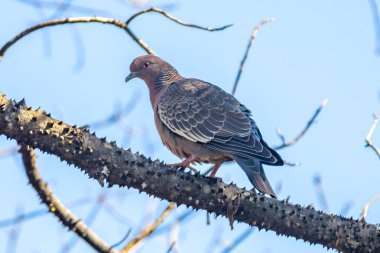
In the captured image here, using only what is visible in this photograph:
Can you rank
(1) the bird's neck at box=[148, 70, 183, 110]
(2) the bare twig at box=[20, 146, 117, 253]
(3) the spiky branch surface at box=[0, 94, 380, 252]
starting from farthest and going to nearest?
(1) the bird's neck at box=[148, 70, 183, 110] < (2) the bare twig at box=[20, 146, 117, 253] < (3) the spiky branch surface at box=[0, 94, 380, 252]

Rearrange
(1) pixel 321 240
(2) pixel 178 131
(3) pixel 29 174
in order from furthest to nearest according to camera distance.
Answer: (2) pixel 178 131, (3) pixel 29 174, (1) pixel 321 240

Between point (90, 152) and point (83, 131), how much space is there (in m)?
0.13

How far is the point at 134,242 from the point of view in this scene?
4461mm


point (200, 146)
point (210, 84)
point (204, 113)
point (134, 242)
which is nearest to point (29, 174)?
point (134, 242)

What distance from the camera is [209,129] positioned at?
5.35 metres

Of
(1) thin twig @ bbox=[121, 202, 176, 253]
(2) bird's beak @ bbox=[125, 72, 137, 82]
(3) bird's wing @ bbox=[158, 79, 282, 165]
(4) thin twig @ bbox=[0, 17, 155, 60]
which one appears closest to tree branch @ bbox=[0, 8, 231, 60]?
(4) thin twig @ bbox=[0, 17, 155, 60]

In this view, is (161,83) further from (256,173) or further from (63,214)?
(63,214)

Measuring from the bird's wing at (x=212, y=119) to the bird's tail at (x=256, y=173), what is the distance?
1.9 inches

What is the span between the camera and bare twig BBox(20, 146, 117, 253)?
14.0 ft

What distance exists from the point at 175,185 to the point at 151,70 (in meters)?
3.14

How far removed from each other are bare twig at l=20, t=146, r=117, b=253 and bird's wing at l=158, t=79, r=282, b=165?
1320 mm

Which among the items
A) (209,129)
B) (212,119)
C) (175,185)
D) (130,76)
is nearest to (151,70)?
(130,76)

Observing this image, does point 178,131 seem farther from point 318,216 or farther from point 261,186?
point 318,216

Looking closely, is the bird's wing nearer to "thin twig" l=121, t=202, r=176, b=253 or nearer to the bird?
the bird
